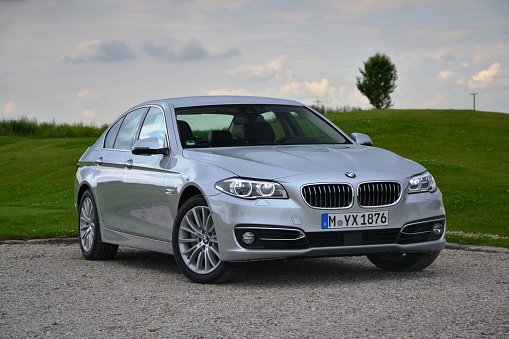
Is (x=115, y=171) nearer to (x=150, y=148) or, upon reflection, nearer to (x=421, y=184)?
(x=150, y=148)

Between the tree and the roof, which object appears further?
the tree

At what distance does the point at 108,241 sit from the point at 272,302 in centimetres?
409

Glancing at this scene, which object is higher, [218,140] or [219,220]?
[218,140]

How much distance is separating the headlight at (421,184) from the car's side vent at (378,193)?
0.18 meters

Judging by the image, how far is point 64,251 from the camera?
12.8 m

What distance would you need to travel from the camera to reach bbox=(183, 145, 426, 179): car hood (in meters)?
8.29

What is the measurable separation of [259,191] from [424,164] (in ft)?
57.2

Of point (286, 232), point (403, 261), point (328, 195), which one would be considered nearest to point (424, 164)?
point (403, 261)

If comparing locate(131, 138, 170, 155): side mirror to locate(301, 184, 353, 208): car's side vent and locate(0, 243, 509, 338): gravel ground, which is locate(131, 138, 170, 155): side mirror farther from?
locate(301, 184, 353, 208): car's side vent

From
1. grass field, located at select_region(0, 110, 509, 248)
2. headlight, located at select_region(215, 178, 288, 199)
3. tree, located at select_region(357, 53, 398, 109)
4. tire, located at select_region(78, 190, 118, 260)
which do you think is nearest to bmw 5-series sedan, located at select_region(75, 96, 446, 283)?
headlight, located at select_region(215, 178, 288, 199)

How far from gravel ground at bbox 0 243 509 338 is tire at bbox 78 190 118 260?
46 cm

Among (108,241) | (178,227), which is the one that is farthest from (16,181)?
(178,227)

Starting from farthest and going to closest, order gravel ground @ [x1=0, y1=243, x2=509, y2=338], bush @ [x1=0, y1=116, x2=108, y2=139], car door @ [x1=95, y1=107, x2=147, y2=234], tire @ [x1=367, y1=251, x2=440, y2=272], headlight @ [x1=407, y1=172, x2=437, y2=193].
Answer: bush @ [x1=0, y1=116, x2=108, y2=139] < car door @ [x1=95, y1=107, x2=147, y2=234] < tire @ [x1=367, y1=251, x2=440, y2=272] < headlight @ [x1=407, y1=172, x2=437, y2=193] < gravel ground @ [x1=0, y1=243, x2=509, y2=338]

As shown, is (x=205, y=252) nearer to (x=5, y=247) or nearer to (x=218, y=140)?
(x=218, y=140)
